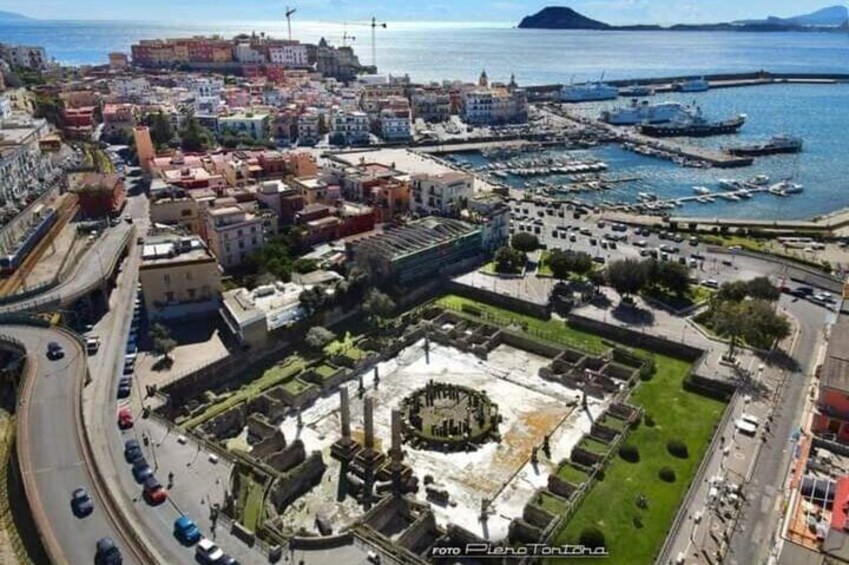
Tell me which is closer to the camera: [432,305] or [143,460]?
[143,460]

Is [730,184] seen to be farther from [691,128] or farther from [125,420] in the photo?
[125,420]

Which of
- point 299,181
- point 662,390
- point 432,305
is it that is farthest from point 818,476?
point 299,181

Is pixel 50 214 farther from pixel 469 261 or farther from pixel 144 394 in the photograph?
pixel 469 261

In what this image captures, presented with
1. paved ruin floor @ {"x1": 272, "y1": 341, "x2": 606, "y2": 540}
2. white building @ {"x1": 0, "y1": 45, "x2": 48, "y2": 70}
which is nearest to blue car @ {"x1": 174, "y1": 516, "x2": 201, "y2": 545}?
paved ruin floor @ {"x1": 272, "y1": 341, "x2": 606, "y2": 540}

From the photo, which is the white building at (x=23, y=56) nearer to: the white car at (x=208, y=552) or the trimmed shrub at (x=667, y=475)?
→ the white car at (x=208, y=552)

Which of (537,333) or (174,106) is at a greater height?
(174,106)

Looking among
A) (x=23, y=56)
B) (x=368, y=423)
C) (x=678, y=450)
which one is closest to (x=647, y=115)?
(x=678, y=450)
